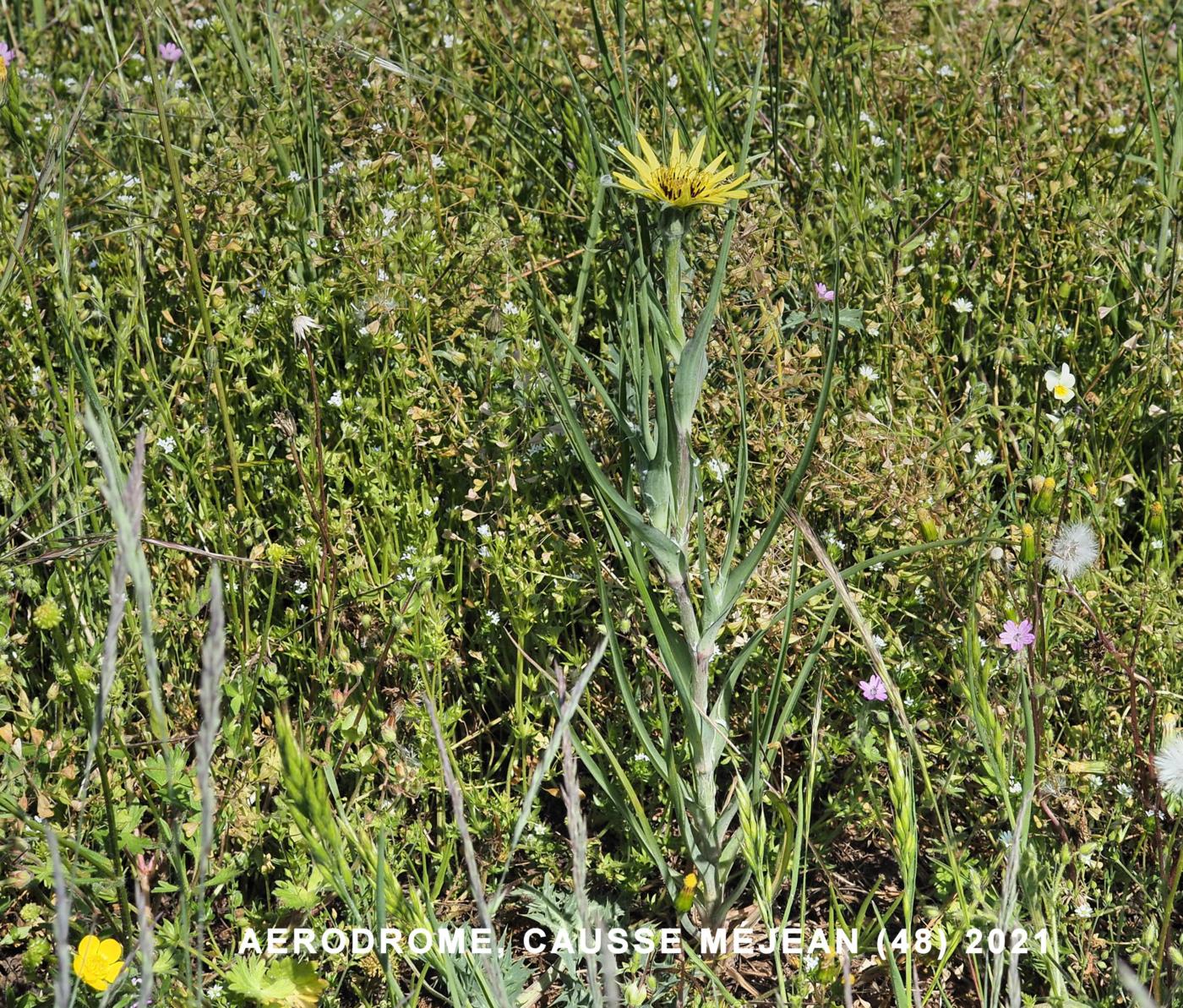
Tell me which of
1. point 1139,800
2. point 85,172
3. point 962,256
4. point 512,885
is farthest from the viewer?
point 85,172

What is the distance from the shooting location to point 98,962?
5.86 ft

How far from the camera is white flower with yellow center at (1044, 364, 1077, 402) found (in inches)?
98.3

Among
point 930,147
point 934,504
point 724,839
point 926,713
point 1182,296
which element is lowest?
point 724,839

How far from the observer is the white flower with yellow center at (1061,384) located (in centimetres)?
250

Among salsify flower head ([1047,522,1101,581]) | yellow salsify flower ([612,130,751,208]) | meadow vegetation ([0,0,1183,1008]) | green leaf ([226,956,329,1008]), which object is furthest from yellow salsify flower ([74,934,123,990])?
salsify flower head ([1047,522,1101,581])

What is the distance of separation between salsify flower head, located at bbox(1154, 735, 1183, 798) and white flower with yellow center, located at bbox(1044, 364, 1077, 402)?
94cm

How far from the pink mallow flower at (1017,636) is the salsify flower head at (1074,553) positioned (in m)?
0.13

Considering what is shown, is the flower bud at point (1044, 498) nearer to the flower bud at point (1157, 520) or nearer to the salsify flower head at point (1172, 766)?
the flower bud at point (1157, 520)

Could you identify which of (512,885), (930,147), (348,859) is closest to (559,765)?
(512,885)

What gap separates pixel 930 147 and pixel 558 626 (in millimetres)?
1724

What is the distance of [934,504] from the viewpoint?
2.17 m

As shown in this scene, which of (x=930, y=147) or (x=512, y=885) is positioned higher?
(x=930, y=147)

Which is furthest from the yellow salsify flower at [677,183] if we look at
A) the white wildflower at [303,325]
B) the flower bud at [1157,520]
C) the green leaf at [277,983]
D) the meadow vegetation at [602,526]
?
the green leaf at [277,983]

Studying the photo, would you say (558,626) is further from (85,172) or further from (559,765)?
(85,172)
